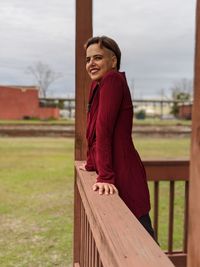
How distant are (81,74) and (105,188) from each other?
105 cm

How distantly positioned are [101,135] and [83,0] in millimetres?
1087

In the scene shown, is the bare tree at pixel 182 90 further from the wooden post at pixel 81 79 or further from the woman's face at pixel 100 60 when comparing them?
the woman's face at pixel 100 60

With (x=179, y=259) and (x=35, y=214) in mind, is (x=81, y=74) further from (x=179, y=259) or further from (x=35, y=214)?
(x=35, y=214)

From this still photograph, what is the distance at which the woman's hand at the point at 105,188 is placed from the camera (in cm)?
133

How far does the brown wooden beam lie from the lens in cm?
222

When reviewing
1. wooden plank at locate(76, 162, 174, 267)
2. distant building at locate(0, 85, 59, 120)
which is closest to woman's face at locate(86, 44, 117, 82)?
wooden plank at locate(76, 162, 174, 267)

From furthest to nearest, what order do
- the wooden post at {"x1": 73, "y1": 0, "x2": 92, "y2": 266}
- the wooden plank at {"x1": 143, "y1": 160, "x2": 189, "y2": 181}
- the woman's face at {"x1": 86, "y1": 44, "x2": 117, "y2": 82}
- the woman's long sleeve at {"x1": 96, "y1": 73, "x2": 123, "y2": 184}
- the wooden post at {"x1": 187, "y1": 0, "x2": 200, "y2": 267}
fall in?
the wooden plank at {"x1": 143, "y1": 160, "x2": 189, "y2": 181} < the wooden post at {"x1": 73, "y1": 0, "x2": 92, "y2": 266} < the woman's face at {"x1": 86, "y1": 44, "x2": 117, "y2": 82} < the woman's long sleeve at {"x1": 96, "y1": 73, "x2": 123, "y2": 184} < the wooden post at {"x1": 187, "y1": 0, "x2": 200, "y2": 267}

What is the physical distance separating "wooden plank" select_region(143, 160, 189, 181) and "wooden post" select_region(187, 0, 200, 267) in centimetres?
146

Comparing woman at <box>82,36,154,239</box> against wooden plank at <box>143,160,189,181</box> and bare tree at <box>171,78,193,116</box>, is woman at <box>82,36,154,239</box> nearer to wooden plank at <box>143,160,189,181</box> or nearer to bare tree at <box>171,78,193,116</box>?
wooden plank at <box>143,160,189,181</box>

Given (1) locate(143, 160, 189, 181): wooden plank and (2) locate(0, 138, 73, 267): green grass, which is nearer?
(1) locate(143, 160, 189, 181): wooden plank

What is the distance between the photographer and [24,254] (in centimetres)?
342

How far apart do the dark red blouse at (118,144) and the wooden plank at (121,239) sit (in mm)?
229

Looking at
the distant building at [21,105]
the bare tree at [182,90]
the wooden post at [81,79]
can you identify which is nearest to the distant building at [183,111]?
the bare tree at [182,90]

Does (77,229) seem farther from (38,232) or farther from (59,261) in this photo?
(38,232)
